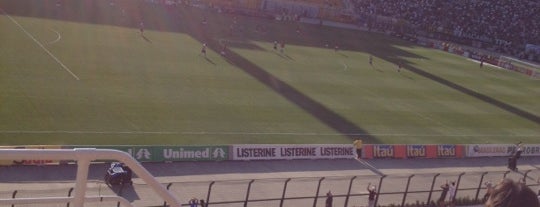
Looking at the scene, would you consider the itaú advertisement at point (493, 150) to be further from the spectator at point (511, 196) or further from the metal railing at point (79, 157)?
the metal railing at point (79, 157)

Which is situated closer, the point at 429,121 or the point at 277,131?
the point at 277,131

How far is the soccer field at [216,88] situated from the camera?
31438 mm

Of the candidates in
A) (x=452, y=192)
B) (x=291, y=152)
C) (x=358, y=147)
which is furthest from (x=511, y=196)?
(x=358, y=147)

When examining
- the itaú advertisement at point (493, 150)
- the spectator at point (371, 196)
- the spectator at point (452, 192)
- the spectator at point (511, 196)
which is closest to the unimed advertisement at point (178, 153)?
the spectator at point (371, 196)

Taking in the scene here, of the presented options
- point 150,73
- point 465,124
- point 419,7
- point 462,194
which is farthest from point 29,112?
point 419,7

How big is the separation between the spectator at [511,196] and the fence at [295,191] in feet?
53.8

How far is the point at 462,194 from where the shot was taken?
93.5 ft

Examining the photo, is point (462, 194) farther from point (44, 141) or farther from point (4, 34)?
point (4, 34)

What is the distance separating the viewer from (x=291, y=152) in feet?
100

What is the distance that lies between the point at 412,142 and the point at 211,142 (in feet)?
41.0

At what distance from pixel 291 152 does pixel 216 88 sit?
11511 millimetres

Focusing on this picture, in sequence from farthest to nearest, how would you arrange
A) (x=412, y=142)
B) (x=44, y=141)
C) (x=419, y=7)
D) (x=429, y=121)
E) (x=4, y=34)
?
(x=419, y=7) < (x=4, y=34) < (x=429, y=121) < (x=412, y=142) < (x=44, y=141)

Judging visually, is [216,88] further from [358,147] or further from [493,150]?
[493,150]

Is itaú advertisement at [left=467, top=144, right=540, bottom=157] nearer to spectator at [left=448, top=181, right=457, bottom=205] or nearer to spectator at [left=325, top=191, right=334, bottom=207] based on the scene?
spectator at [left=448, top=181, right=457, bottom=205]
